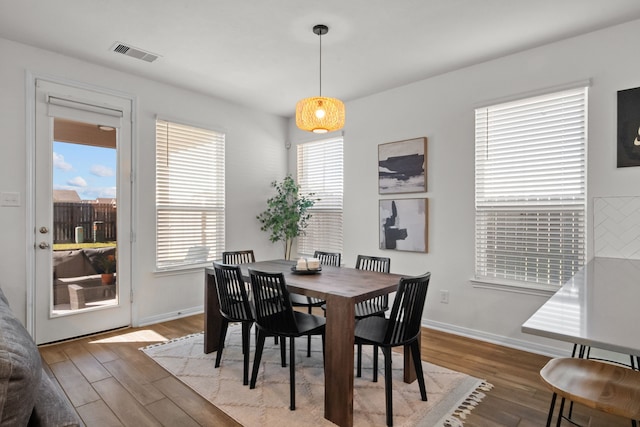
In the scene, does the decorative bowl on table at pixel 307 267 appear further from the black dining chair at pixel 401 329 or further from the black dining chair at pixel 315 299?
the black dining chair at pixel 401 329

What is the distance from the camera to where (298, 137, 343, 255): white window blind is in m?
4.91

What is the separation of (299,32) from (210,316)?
254cm

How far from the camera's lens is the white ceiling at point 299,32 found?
2627 millimetres

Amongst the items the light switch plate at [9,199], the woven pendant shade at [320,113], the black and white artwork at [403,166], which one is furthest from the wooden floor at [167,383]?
the woven pendant shade at [320,113]

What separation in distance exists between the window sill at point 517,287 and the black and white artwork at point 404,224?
2.12 feet

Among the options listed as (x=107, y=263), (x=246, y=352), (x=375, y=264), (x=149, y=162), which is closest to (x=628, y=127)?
(x=375, y=264)

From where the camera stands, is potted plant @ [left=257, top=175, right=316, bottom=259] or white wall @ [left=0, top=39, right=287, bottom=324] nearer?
white wall @ [left=0, top=39, right=287, bottom=324]

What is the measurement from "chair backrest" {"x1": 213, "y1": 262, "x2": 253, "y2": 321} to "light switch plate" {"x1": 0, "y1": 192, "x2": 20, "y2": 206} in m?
2.01

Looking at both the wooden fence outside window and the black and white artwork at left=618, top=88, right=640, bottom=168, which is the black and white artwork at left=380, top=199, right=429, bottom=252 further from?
the wooden fence outside window

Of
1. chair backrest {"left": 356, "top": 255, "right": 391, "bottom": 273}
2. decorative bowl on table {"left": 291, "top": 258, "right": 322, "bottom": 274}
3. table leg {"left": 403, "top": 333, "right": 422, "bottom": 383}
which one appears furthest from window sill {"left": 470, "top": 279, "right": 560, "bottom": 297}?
decorative bowl on table {"left": 291, "top": 258, "right": 322, "bottom": 274}

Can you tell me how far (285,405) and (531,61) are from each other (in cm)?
347

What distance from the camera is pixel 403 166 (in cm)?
414

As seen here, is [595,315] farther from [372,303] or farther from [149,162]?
[149,162]

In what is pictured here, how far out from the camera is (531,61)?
3285mm
